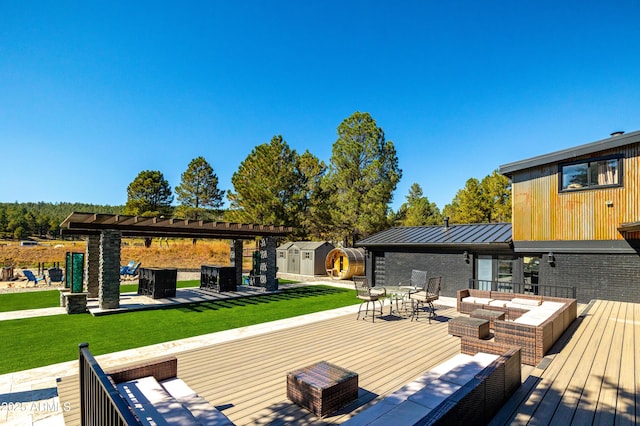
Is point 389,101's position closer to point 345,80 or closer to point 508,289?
point 345,80

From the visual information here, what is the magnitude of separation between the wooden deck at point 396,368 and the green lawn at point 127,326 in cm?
198

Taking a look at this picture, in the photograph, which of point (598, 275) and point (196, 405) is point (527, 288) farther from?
point (196, 405)

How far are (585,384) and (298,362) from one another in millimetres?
3830

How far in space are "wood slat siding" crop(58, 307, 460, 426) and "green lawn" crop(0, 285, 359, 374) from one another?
194 cm

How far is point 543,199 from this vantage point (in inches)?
428

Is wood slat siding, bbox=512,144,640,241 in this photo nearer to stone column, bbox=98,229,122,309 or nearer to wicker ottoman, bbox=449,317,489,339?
wicker ottoman, bbox=449,317,489,339

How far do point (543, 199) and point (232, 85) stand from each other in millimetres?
15466

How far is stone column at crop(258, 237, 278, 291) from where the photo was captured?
14.4 meters

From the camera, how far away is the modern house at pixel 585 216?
9266 mm

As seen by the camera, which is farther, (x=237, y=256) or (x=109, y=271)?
(x=237, y=256)

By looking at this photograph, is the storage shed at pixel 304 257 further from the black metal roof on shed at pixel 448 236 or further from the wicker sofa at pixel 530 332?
the wicker sofa at pixel 530 332

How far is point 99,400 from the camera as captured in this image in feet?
7.49

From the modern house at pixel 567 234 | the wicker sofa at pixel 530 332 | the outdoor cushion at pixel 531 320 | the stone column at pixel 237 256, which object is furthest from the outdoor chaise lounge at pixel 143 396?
the stone column at pixel 237 256

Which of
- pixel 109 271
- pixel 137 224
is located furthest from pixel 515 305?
pixel 109 271
